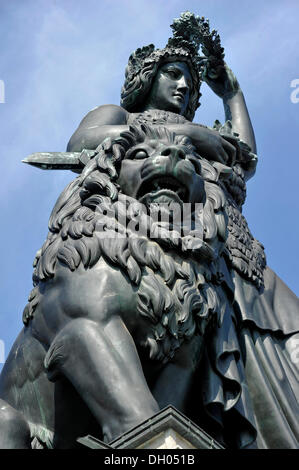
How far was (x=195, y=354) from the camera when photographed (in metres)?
9.20

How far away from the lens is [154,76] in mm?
12562

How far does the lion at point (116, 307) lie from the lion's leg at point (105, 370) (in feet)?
0.03

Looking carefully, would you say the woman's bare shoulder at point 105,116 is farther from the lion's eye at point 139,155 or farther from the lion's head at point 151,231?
the lion's eye at point 139,155

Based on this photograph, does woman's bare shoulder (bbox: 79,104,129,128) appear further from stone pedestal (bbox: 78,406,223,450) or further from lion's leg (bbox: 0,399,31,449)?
stone pedestal (bbox: 78,406,223,450)

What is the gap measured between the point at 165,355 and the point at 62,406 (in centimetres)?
103

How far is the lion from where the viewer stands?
8.48 m

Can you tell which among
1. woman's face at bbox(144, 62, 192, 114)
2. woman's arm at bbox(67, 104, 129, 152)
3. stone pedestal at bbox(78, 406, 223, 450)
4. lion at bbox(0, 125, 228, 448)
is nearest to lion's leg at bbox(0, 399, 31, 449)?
lion at bbox(0, 125, 228, 448)

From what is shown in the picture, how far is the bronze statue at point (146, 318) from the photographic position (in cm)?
862

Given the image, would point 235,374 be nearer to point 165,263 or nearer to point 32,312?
point 165,263

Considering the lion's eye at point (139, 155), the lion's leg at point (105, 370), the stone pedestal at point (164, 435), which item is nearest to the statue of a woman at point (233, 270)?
the lion's eye at point (139, 155)

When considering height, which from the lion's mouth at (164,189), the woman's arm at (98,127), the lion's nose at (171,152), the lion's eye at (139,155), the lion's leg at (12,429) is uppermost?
the woman's arm at (98,127)

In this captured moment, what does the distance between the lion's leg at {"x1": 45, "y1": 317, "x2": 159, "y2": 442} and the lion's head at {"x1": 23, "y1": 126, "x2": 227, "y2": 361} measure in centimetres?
41
